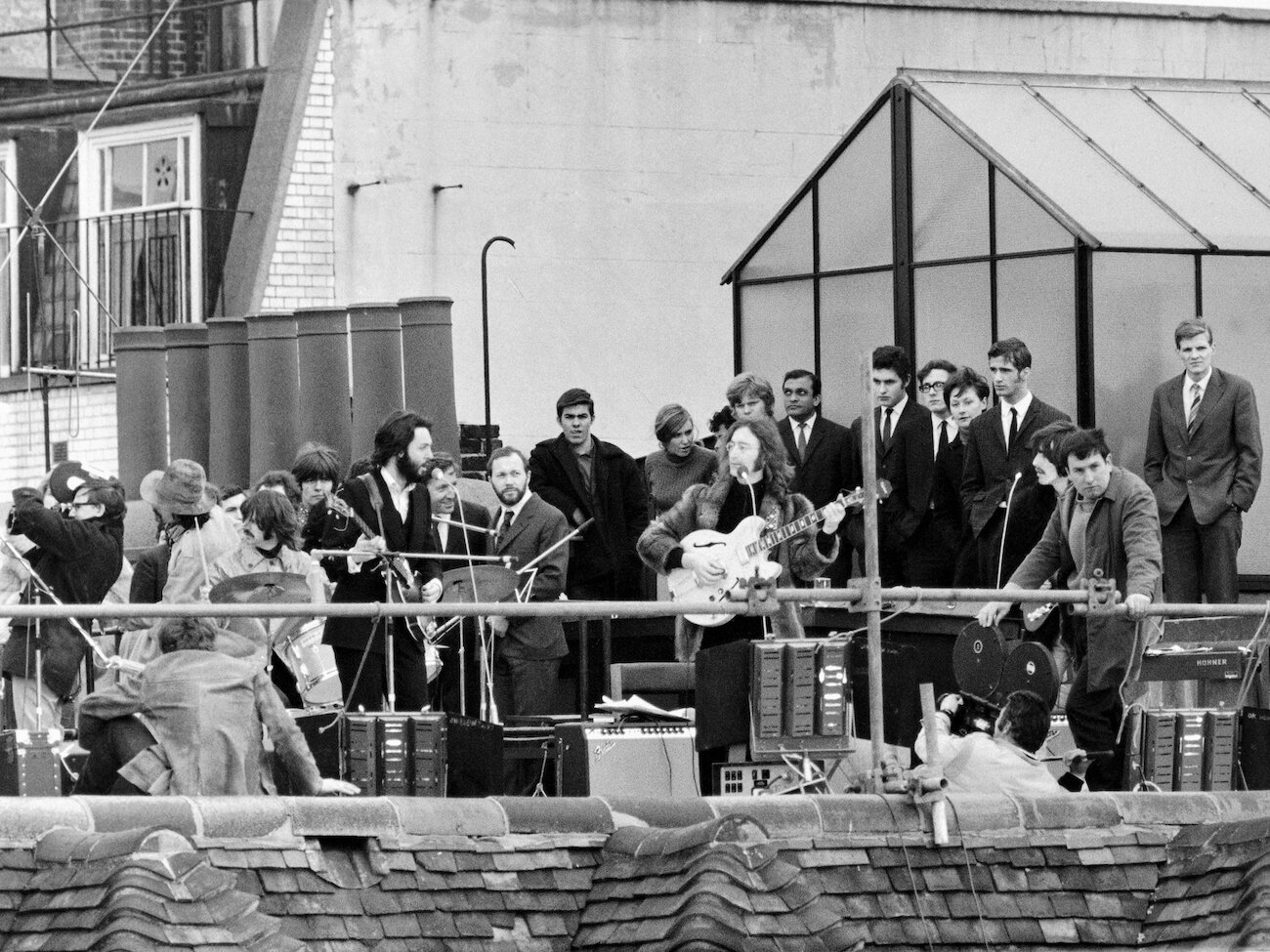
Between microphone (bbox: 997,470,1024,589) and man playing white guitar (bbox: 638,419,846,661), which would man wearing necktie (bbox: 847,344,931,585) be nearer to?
microphone (bbox: 997,470,1024,589)

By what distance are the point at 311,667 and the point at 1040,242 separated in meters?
6.42

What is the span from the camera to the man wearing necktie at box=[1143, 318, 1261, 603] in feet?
51.1

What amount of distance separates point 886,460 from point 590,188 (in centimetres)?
935

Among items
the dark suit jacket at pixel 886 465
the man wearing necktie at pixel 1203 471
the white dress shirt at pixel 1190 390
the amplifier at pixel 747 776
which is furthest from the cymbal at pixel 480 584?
the white dress shirt at pixel 1190 390

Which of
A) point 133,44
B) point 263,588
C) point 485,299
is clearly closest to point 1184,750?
point 263,588

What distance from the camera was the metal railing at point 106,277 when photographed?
2497 centimetres

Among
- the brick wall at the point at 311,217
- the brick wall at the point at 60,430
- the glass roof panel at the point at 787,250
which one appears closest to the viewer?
the glass roof panel at the point at 787,250

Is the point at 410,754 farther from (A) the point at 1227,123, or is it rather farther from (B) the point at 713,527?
(A) the point at 1227,123

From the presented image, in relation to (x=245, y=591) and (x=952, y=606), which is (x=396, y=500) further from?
(x=952, y=606)

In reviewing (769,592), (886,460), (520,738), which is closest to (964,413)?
(886,460)

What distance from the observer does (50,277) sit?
25.6m

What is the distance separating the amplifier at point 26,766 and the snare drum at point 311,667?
127cm

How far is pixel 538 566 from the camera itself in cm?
1528

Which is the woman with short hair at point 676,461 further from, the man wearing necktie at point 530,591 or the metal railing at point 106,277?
the metal railing at point 106,277
